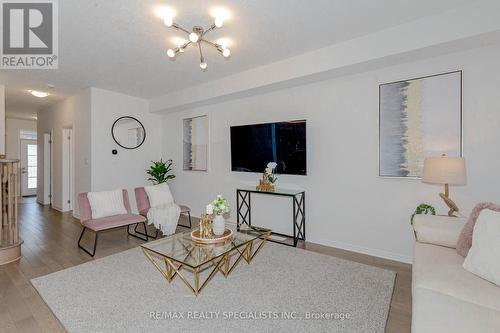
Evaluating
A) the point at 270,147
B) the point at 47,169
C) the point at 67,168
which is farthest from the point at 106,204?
the point at 47,169

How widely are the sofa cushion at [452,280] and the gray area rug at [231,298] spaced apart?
0.54 metres

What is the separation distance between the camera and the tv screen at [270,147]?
146 inches

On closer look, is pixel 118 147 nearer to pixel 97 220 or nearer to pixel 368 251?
pixel 97 220

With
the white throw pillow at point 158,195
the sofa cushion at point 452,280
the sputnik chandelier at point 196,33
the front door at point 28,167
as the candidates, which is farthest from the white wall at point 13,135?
the sofa cushion at point 452,280

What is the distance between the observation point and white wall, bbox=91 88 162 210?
4.90 meters

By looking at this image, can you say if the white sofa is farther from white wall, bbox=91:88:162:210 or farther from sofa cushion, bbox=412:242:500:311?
white wall, bbox=91:88:162:210

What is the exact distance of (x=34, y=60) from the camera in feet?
12.0

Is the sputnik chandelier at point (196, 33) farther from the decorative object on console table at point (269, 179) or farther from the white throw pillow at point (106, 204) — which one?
the white throw pillow at point (106, 204)

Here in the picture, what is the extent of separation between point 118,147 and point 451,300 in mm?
5486

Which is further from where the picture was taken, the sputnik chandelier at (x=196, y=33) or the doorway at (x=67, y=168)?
the doorway at (x=67, y=168)

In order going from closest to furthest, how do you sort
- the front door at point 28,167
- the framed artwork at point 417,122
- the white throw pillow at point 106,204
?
the framed artwork at point 417,122
the white throw pillow at point 106,204
the front door at point 28,167

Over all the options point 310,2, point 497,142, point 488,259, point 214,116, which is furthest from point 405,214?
point 214,116

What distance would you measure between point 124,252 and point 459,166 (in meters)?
3.82

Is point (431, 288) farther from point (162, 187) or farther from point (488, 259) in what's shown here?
point (162, 187)
